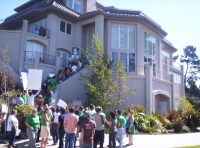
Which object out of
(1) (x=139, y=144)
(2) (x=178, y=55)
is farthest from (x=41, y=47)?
(2) (x=178, y=55)

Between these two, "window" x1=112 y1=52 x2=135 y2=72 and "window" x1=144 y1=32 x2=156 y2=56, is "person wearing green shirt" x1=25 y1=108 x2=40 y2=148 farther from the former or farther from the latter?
"window" x1=144 y1=32 x2=156 y2=56

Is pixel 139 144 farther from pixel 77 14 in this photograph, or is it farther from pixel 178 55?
pixel 178 55

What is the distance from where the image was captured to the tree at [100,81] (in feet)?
63.5

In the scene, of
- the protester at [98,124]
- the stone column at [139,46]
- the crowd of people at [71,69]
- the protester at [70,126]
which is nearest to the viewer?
the protester at [70,126]

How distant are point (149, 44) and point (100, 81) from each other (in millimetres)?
9729

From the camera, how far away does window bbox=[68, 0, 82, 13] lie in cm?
2771

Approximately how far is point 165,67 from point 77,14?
12.6 meters

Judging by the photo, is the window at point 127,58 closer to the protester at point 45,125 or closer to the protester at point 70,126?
the protester at point 45,125

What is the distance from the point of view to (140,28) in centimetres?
2547

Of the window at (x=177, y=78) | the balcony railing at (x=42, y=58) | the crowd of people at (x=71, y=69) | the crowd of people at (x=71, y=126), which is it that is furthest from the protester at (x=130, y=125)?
the window at (x=177, y=78)

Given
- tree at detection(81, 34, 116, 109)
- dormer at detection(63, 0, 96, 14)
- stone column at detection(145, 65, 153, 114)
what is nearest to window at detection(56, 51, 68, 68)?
tree at detection(81, 34, 116, 109)

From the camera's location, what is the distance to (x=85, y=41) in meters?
27.1

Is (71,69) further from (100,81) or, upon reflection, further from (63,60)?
(100,81)

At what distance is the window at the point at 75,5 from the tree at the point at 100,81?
8.88 m
